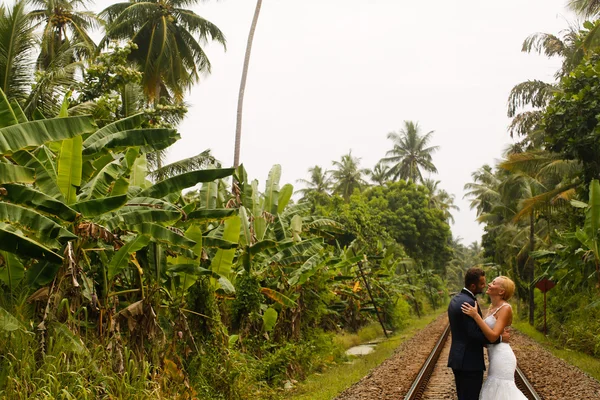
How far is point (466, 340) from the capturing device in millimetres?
4859

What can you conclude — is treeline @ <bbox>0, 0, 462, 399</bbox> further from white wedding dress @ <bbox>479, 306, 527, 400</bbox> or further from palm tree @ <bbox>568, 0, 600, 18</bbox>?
palm tree @ <bbox>568, 0, 600, 18</bbox>

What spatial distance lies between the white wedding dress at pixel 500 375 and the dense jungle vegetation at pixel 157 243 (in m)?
3.60

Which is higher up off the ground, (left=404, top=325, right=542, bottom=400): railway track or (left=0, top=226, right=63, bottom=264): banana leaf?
(left=0, top=226, right=63, bottom=264): banana leaf

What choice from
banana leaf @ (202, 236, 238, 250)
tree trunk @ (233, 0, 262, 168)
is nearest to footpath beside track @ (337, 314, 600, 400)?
banana leaf @ (202, 236, 238, 250)

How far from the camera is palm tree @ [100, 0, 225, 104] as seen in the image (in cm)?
2241

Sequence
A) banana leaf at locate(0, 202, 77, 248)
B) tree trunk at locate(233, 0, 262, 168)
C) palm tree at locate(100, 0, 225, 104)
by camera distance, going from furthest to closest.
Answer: palm tree at locate(100, 0, 225, 104)
tree trunk at locate(233, 0, 262, 168)
banana leaf at locate(0, 202, 77, 248)

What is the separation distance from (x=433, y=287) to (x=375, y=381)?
1416 inches

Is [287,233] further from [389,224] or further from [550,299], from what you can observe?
[389,224]

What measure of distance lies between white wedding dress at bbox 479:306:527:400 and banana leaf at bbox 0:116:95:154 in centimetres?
439

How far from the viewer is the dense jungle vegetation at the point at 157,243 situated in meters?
6.05

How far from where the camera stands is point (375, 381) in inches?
439

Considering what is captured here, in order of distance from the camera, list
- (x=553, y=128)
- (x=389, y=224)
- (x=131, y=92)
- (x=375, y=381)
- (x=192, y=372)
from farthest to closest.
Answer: (x=389, y=224) < (x=553, y=128) < (x=131, y=92) < (x=375, y=381) < (x=192, y=372)

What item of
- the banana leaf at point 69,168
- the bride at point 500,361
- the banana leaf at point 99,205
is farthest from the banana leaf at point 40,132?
the bride at point 500,361

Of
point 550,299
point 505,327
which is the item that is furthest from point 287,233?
point 550,299
